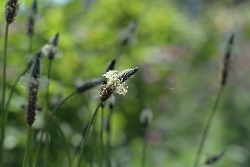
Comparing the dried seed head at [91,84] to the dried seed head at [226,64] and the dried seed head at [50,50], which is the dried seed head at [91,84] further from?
the dried seed head at [226,64]

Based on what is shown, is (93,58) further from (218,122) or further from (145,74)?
(218,122)

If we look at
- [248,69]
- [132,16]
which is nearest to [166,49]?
[132,16]

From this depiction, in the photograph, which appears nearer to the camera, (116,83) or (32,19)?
(116,83)

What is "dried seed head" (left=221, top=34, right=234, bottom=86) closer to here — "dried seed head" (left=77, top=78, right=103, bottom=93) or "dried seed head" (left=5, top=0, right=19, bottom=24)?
"dried seed head" (left=77, top=78, right=103, bottom=93)

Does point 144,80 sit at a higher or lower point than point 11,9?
higher

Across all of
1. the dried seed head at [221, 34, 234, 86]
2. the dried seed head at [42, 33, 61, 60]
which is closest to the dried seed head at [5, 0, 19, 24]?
the dried seed head at [42, 33, 61, 60]

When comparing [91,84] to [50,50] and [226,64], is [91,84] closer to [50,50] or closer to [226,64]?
[50,50]

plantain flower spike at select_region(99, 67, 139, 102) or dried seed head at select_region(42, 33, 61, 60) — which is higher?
dried seed head at select_region(42, 33, 61, 60)

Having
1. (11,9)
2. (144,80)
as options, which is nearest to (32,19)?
(11,9)
